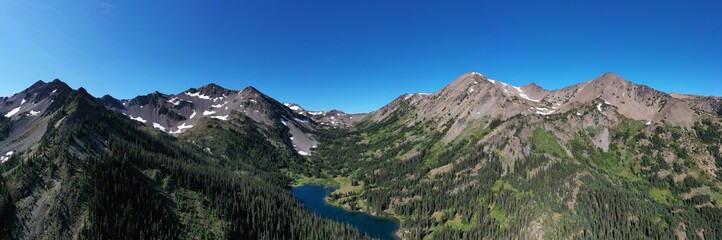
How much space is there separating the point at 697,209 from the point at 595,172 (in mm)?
42304

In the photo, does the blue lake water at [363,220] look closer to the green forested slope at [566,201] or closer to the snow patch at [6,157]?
the green forested slope at [566,201]

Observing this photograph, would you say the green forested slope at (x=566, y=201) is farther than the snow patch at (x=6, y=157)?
Yes

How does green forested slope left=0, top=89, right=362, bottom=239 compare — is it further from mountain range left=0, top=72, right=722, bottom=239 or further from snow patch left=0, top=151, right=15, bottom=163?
snow patch left=0, top=151, right=15, bottom=163

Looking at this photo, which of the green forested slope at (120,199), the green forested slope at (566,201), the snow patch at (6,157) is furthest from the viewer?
the green forested slope at (566,201)

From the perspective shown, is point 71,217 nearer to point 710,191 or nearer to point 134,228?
point 134,228

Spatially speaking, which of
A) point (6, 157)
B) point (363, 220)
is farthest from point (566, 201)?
point (6, 157)

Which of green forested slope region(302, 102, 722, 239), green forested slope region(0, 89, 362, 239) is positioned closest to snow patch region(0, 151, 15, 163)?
green forested slope region(0, 89, 362, 239)

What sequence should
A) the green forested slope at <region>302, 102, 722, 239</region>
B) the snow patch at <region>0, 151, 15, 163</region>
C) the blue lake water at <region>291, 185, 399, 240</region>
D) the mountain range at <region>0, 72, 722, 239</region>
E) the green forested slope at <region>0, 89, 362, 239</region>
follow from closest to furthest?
1. the green forested slope at <region>0, 89, 362, 239</region>
2. the mountain range at <region>0, 72, 722, 239</region>
3. the snow patch at <region>0, 151, 15, 163</region>
4. the green forested slope at <region>302, 102, 722, 239</region>
5. the blue lake water at <region>291, 185, 399, 240</region>

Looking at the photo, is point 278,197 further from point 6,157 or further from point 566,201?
point 566,201

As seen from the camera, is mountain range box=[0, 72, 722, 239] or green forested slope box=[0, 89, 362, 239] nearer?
green forested slope box=[0, 89, 362, 239]

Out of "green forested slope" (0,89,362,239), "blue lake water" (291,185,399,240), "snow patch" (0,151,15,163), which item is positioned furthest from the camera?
"blue lake water" (291,185,399,240)

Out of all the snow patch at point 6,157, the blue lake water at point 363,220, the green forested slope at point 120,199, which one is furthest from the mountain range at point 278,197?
the blue lake water at point 363,220

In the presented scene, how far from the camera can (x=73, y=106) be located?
547 feet

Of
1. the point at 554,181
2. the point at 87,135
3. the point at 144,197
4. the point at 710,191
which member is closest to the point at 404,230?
the point at 554,181
